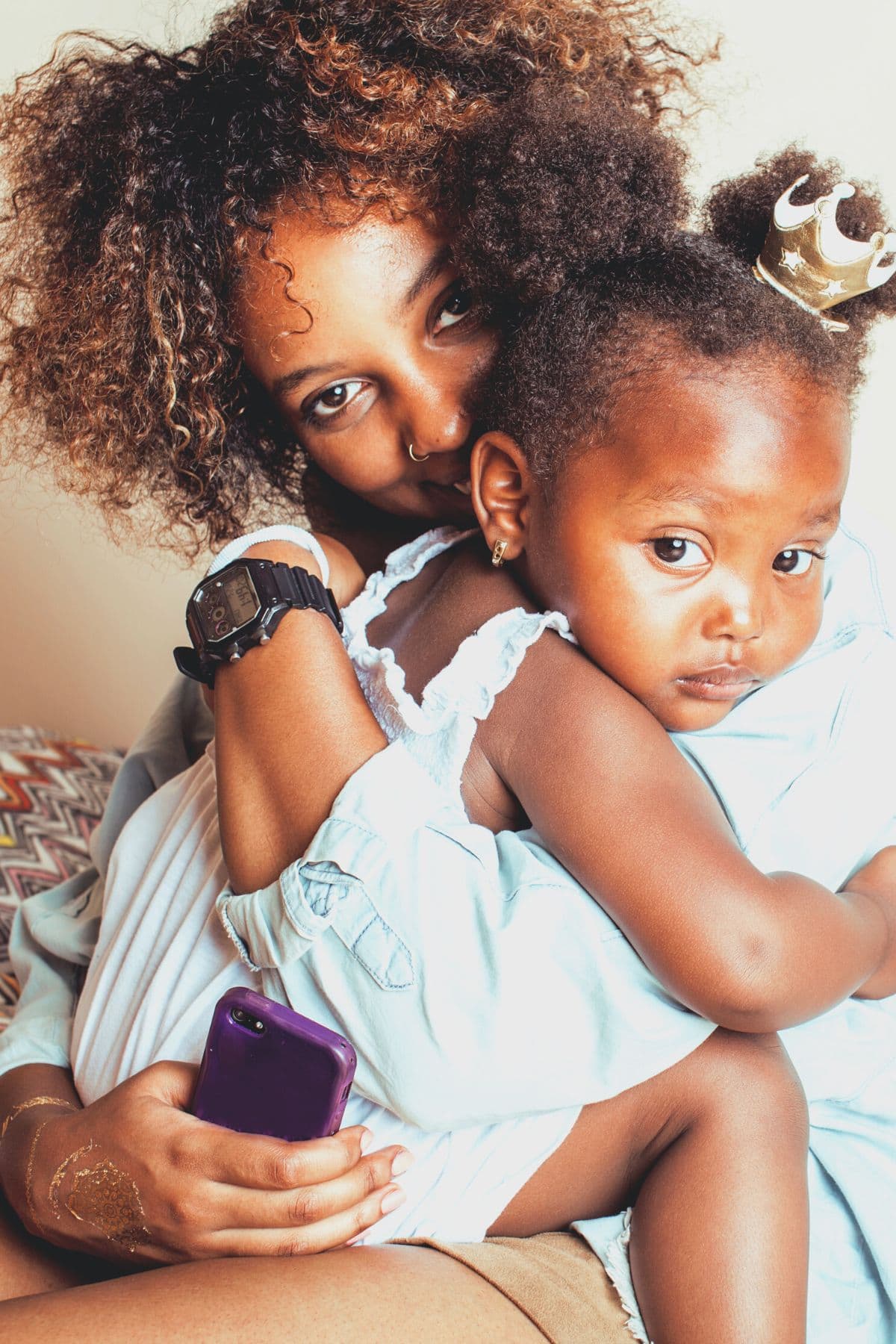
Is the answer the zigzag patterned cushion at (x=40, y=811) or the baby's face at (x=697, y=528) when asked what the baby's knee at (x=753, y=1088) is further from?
the zigzag patterned cushion at (x=40, y=811)

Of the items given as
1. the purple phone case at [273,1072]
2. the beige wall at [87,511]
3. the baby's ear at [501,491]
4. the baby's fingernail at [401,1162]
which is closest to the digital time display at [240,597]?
the baby's ear at [501,491]

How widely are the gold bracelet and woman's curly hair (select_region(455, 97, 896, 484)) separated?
2.73ft

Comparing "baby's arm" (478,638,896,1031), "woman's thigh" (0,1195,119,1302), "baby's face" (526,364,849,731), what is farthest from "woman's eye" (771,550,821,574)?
"woman's thigh" (0,1195,119,1302)

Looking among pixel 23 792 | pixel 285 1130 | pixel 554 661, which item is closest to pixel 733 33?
pixel 554 661

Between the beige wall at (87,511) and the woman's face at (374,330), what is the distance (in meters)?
0.56

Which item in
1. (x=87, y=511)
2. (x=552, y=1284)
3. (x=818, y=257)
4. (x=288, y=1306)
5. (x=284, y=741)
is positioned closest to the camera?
(x=288, y=1306)

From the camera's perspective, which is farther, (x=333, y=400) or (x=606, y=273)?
(x=333, y=400)

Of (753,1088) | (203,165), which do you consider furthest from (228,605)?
(753,1088)

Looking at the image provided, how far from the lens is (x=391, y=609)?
1479mm

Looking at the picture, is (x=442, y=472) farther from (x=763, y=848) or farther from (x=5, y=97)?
(x=5, y=97)

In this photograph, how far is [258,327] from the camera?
1440 millimetres

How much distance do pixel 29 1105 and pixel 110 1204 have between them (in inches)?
8.9

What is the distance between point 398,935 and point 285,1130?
20 cm

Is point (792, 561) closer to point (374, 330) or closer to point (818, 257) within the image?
→ point (818, 257)
